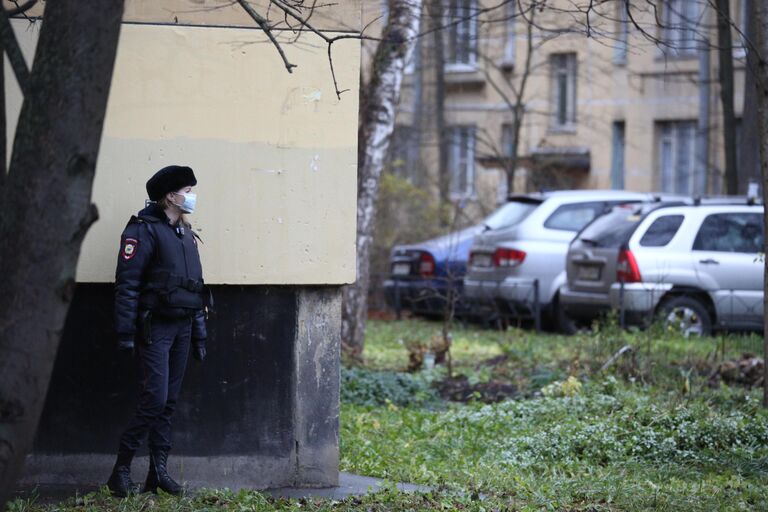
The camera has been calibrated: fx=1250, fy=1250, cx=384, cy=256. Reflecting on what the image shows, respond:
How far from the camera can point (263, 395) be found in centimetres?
757

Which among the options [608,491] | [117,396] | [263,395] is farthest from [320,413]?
[608,491]

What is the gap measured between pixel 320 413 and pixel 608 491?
5.82ft

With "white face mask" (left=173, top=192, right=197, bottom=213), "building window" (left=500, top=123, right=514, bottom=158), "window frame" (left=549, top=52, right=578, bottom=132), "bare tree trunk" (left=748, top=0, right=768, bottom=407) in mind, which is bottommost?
"white face mask" (left=173, top=192, right=197, bottom=213)

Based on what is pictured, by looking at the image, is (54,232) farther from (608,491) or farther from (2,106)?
(608,491)

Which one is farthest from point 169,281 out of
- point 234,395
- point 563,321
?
point 563,321

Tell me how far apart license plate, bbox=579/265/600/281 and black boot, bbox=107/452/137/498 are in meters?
9.99

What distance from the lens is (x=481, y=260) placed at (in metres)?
18.0

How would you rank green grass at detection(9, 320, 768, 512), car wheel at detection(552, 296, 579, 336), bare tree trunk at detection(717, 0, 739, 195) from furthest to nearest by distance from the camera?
bare tree trunk at detection(717, 0, 739, 195) → car wheel at detection(552, 296, 579, 336) → green grass at detection(9, 320, 768, 512)

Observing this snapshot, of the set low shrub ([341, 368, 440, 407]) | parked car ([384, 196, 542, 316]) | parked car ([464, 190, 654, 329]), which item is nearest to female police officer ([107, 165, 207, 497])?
low shrub ([341, 368, 440, 407])

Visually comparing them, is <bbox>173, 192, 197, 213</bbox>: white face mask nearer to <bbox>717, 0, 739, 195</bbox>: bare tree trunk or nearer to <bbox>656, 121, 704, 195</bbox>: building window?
<bbox>717, 0, 739, 195</bbox>: bare tree trunk

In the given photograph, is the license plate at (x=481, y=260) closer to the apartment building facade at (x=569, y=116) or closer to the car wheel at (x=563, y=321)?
the car wheel at (x=563, y=321)

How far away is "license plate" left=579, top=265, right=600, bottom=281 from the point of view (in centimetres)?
1609

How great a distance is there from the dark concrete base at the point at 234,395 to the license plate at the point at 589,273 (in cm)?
898

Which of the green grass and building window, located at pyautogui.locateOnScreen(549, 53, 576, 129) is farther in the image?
building window, located at pyautogui.locateOnScreen(549, 53, 576, 129)
